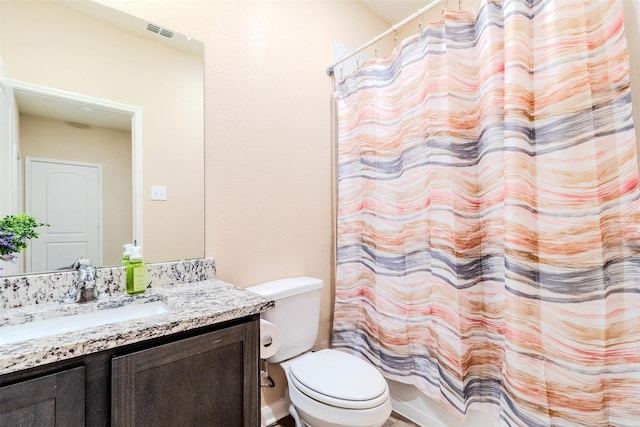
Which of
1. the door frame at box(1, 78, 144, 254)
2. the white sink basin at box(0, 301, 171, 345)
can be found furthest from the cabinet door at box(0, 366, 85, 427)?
the door frame at box(1, 78, 144, 254)

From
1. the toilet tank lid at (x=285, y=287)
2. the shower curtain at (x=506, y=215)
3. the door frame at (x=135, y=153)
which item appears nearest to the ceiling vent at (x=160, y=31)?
the door frame at (x=135, y=153)

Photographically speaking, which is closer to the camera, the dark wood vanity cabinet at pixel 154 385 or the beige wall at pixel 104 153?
the dark wood vanity cabinet at pixel 154 385

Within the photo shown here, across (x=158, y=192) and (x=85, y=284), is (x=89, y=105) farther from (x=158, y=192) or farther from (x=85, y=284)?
(x=85, y=284)

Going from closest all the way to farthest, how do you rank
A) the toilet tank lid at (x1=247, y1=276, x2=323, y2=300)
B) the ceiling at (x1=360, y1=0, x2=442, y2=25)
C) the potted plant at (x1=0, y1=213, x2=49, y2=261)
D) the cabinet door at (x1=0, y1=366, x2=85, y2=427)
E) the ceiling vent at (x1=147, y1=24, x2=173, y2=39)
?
the cabinet door at (x1=0, y1=366, x2=85, y2=427) < the potted plant at (x1=0, y1=213, x2=49, y2=261) < the ceiling vent at (x1=147, y1=24, x2=173, y2=39) < the toilet tank lid at (x1=247, y1=276, x2=323, y2=300) < the ceiling at (x1=360, y1=0, x2=442, y2=25)

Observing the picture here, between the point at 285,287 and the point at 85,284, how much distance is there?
0.78m

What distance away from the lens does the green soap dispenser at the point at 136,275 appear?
109 cm

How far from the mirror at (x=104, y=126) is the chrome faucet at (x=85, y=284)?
86 millimetres

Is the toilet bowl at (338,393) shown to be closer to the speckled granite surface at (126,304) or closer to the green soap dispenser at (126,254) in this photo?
the speckled granite surface at (126,304)

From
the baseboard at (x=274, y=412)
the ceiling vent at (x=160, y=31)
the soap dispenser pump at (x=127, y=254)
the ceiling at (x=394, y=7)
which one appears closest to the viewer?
the soap dispenser pump at (x=127, y=254)

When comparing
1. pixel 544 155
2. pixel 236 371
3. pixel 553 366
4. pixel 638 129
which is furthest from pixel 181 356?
pixel 638 129

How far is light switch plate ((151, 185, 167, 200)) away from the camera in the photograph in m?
1.27

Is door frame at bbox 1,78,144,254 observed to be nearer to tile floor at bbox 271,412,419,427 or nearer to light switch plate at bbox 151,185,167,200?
light switch plate at bbox 151,185,167,200

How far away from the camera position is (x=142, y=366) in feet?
2.51

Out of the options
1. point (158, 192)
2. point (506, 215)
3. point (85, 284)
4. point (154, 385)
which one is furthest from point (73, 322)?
point (506, 215)
